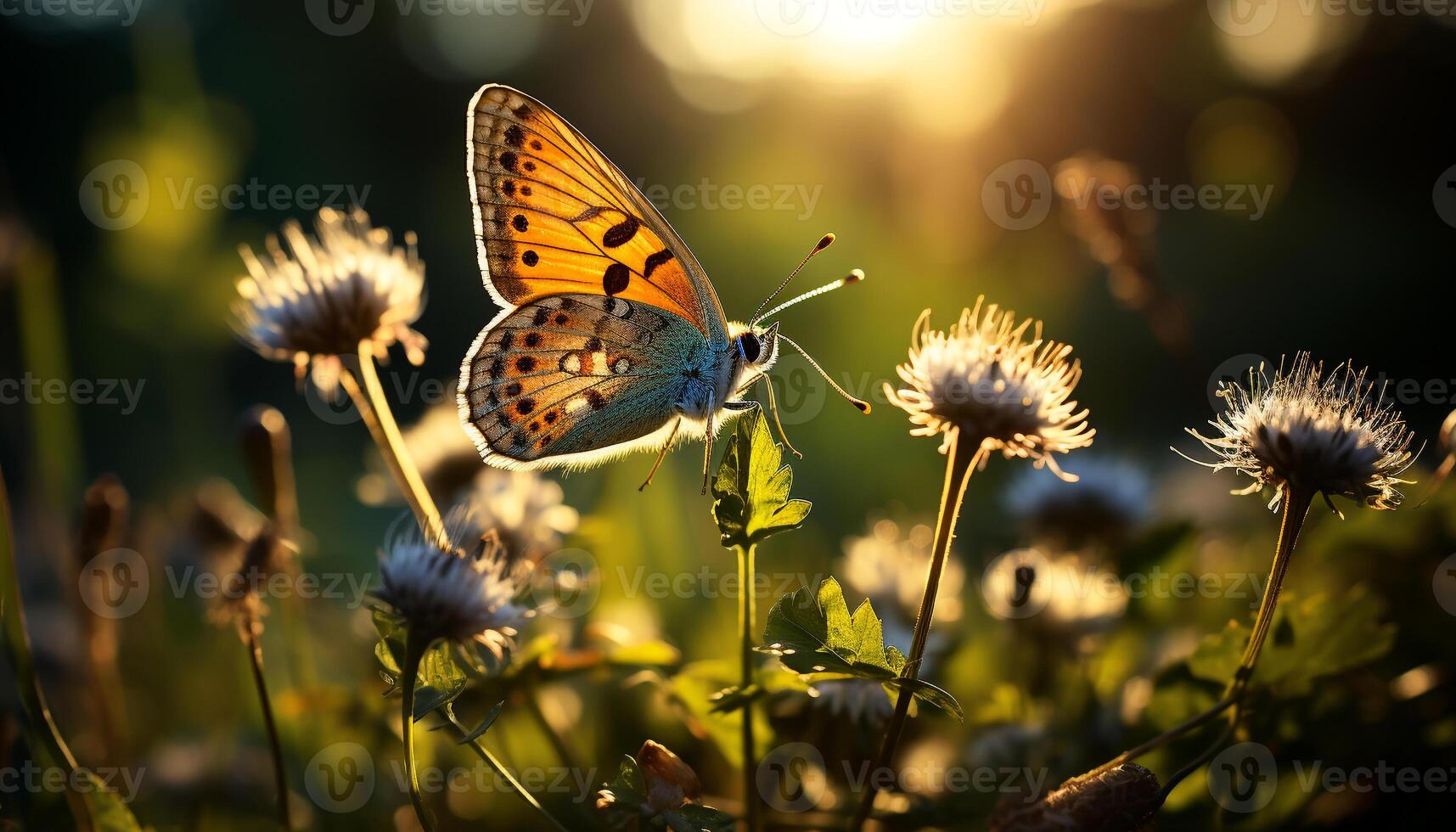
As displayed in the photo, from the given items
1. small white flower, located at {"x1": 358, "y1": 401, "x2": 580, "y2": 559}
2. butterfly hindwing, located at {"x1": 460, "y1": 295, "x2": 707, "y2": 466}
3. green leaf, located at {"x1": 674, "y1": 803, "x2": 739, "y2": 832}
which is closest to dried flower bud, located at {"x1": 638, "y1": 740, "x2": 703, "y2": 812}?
green leaf, located at {"x1": 674, "y1": 803, "x2": 739, "y2": 832}

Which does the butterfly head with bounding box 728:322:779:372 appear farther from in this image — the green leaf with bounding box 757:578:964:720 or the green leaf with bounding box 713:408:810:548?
the green leaf with bounding box 757:578:964:720

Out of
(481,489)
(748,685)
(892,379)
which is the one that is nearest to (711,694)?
(748,685)

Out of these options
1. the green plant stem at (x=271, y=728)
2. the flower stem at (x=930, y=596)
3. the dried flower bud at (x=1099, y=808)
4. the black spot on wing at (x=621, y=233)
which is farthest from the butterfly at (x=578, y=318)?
the dried flower bud at (x=1099, y=808)

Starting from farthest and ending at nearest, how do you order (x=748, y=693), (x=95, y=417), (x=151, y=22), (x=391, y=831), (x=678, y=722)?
(x=95, y=417) → (x=151, y=22) → (x=678, y=722) → (x=391, y=831) → (x=748, y=693)

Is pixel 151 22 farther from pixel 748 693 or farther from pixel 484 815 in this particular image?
pixel 748 693

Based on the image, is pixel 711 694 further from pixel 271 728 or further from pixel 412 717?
pixel 271 728

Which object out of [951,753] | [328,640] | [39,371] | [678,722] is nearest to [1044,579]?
[951,753]

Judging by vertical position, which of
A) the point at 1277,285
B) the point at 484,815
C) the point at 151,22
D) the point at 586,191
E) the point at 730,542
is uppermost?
the point at 1277,285
